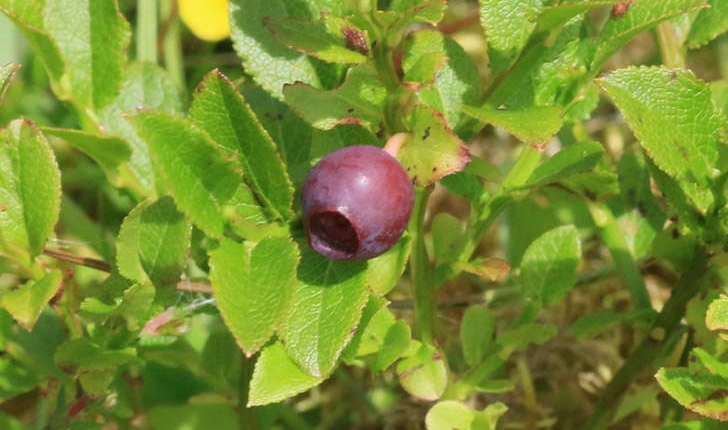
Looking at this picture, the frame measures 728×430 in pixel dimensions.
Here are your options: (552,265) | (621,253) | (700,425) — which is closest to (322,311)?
(552,265)

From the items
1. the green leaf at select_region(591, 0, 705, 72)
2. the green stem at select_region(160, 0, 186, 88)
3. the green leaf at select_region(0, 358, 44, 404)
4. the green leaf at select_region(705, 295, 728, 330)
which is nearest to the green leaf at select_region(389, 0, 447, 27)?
the green leaf at select_region(591, 0, 705, 72)

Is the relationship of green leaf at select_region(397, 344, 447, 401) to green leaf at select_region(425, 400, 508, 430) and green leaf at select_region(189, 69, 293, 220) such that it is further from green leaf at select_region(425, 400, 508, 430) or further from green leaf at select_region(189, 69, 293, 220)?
green leaf at select_region(189, 69, 293, 220)

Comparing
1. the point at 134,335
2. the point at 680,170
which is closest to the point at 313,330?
the point at 134,335

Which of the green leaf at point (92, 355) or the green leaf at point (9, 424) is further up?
the green leaf at point (92, 355)

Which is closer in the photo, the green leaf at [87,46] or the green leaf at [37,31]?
the green leaf at [37,31]

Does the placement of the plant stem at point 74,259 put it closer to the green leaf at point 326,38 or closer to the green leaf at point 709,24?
the green leaf at point 326,38

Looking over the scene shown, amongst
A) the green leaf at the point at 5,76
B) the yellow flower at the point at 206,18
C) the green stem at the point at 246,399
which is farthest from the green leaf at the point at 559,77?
the yellow flower at the point at 206,18
